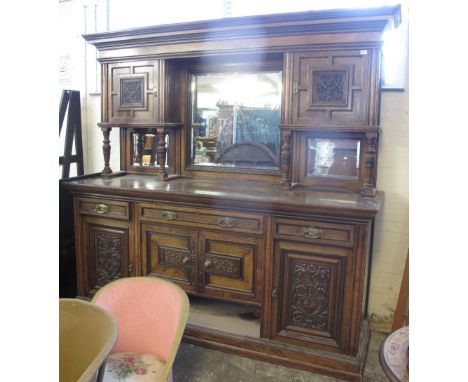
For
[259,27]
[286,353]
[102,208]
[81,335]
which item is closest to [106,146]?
[102,208]

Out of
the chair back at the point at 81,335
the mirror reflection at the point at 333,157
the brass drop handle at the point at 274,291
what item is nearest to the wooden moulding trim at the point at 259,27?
the mirror reflection at the point at 333,157

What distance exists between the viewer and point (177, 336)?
1.49m

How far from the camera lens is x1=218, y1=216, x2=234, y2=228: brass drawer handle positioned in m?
2.24

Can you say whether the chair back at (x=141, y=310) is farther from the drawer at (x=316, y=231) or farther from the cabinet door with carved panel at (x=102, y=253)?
the cabinet door with carved panel at (x=102, y=253)

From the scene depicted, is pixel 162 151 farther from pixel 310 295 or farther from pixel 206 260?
pixel 310 295

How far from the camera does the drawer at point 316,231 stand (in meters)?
2.02

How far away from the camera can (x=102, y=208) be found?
2566 millimetres

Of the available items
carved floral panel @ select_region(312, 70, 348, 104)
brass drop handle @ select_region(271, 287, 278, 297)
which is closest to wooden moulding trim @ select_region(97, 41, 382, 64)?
carved floral panel @ select_region(312, 70, 348, 104)

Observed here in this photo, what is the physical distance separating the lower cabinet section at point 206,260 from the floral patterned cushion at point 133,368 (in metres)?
0.70

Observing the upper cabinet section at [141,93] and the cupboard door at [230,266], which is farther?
the upper cabinet section at [141,93]

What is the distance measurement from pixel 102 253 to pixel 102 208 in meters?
0.31
